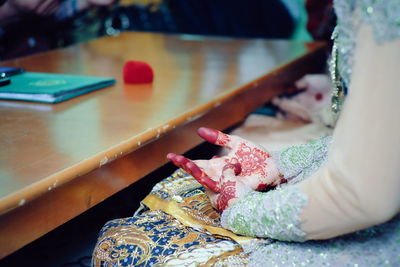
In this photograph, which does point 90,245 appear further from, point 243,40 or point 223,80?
point 243,40

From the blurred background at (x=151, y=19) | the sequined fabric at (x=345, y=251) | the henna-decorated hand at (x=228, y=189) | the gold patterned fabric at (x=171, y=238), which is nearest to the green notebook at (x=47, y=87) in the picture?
the gold patterned fabric at (x=171, y=238)

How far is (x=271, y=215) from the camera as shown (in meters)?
0.68

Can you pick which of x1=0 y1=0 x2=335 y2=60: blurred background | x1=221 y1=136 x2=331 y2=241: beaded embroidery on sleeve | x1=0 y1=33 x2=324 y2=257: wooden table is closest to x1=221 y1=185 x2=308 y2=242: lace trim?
x1=221 y1=136 x2=331 y2=241: beaded embroidery on sleeve

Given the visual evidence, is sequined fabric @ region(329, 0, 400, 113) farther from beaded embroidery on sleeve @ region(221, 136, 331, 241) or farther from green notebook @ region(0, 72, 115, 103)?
green notebook @ region(0, 72, 115, 103)

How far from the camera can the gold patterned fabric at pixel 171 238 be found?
725mm

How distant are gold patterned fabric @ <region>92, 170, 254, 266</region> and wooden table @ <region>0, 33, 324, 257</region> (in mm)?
78

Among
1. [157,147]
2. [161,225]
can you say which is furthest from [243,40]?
[161,225]

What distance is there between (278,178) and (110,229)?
33 cm

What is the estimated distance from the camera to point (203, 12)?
108 inches

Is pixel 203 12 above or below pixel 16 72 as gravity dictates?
above

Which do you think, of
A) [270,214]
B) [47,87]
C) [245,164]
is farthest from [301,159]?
[47,87]

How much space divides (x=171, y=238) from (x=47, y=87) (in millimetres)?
620

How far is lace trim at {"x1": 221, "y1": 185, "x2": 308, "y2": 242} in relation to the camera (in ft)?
2.15

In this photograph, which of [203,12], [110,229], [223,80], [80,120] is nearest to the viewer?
[110,229]
